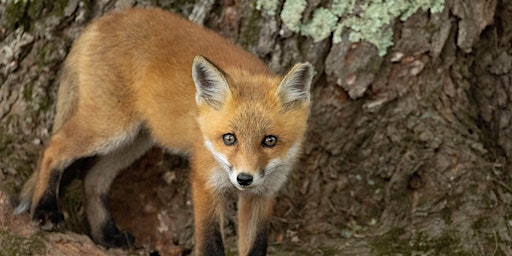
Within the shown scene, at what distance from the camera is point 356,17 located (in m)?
4.83

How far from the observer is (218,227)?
14.3 feet

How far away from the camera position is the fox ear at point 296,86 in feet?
13.3

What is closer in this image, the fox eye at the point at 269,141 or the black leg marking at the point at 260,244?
the fox eye at the point at 269,141

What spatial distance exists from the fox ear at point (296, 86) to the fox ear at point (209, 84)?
0.30m

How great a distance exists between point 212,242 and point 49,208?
1089 millimetres

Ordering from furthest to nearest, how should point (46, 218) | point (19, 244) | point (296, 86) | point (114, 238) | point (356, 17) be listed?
point (114, 238)
point (356, 17)
point (46, 218)
point (19, 244)
point (296, 86)

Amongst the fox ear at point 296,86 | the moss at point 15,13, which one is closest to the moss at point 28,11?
the moss at point 15,13

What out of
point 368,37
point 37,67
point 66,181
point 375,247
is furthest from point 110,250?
point 368,37

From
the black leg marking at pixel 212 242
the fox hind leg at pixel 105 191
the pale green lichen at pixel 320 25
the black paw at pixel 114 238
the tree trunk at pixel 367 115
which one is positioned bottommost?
the black paw at pixel 114 238

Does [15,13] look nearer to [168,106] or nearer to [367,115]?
[168,106]

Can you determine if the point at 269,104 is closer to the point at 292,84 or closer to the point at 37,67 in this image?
the point at 292,84

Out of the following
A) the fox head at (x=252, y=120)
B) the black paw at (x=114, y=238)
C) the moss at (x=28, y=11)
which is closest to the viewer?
the fox head at (x=252, y=120)

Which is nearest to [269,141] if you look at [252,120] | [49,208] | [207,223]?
[252,120]

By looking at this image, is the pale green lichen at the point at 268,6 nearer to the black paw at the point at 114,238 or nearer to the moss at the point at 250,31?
the moss at the point at 250,31
